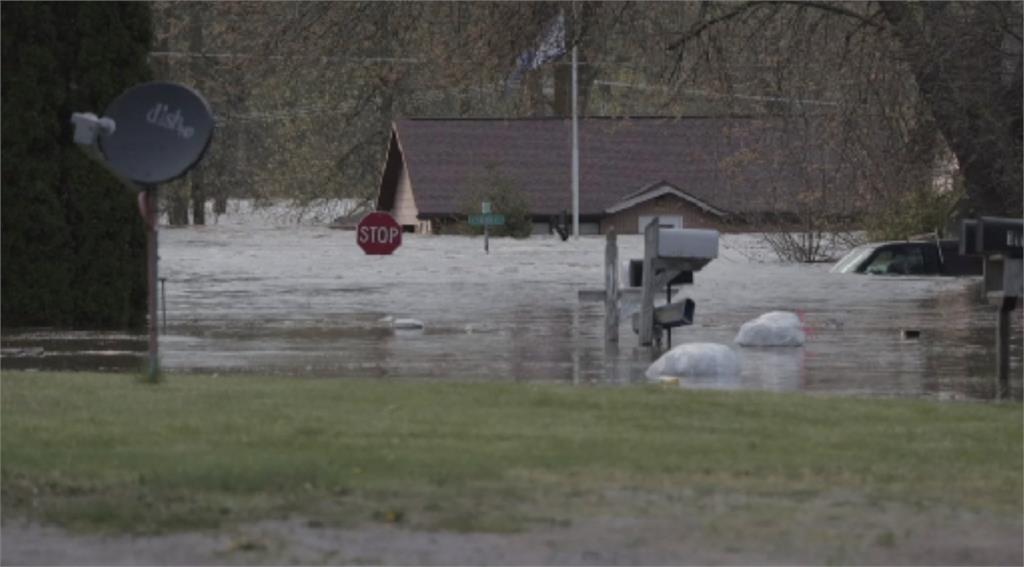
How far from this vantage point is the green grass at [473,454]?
8.70 metres

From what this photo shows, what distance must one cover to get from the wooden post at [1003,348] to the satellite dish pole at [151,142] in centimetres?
509

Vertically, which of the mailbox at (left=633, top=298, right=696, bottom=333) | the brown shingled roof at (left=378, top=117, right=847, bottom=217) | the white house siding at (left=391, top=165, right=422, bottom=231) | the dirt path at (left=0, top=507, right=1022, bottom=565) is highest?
the brown shingled roof at (left=378, top=117, right=847, bottom=217)

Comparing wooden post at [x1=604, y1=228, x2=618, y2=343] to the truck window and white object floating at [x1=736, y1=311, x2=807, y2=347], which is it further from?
the truck window

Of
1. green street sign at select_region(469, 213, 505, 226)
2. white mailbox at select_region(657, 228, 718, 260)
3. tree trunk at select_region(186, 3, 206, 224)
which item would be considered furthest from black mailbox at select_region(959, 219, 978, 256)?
green street sign at select_region(469, 213, 505, 226)

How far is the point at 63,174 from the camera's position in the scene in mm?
20781

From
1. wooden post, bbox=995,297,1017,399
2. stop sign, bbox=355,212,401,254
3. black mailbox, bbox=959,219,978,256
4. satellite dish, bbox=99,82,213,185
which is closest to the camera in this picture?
satellite dish, bbox=99,82,213,185

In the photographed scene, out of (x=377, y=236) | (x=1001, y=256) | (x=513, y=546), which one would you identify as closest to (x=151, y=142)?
(x=1001, y=256)

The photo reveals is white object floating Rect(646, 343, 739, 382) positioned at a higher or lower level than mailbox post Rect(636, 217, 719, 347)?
lower

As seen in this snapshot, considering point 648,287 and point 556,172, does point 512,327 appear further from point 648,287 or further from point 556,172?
point 556,172

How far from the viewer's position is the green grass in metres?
8.70

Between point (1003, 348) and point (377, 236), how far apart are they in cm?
1157

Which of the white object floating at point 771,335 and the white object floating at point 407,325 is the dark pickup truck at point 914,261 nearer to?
the white object floating at point 407,325

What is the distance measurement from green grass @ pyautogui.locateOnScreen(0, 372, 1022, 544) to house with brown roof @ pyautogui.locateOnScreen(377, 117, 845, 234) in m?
38.0

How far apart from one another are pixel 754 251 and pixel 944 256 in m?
11.2
